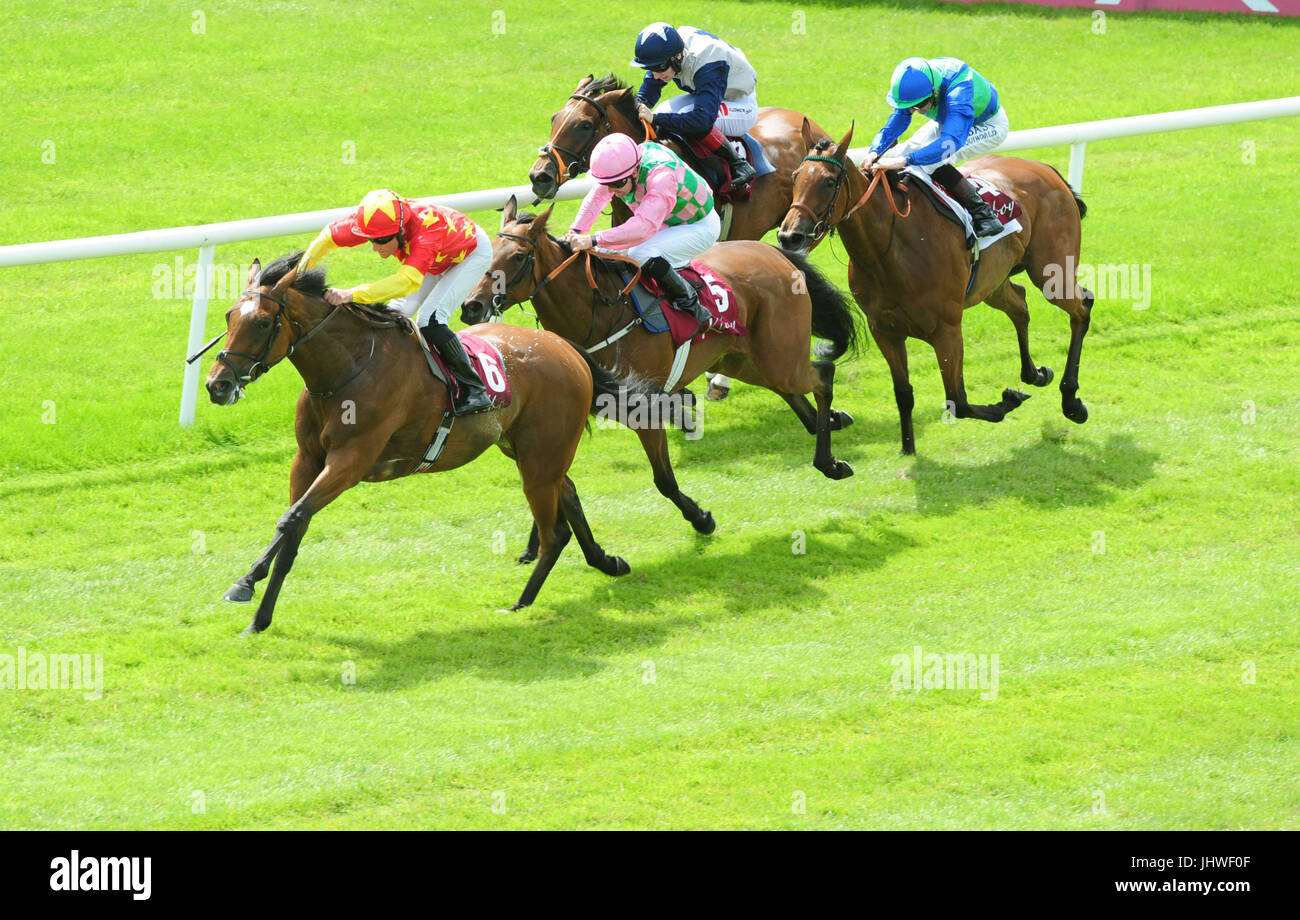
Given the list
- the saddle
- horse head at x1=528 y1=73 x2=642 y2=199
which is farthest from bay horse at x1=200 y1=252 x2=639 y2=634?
the saddle

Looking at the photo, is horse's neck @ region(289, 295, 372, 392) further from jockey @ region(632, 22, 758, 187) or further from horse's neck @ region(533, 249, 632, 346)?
jockey @ region(632, 22, 758, 187)

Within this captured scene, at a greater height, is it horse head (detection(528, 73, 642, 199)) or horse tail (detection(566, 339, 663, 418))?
horse head (detection(528, 73, 642, 199))

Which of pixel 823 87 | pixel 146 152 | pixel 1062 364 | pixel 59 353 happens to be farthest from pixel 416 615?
pixel 823 87

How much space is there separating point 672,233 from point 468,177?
5.89 m

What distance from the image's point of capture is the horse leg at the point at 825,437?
10.2 meters

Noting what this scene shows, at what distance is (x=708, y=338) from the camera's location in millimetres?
9648

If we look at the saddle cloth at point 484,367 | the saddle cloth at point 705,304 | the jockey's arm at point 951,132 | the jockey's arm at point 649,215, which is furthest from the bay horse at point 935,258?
the saddle cloth at point 484,367

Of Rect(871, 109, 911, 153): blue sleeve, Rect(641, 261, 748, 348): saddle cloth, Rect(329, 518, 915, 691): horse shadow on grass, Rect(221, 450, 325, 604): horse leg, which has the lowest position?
Rect(329, 518, 915, 691): horse shadow on grass

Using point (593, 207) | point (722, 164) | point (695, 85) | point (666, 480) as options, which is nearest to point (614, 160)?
point (593, 207)

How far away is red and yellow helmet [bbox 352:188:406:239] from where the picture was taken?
7.86 meters

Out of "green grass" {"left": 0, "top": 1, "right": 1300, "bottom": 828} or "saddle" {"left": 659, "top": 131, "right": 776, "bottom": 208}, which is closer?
"green grass" {"left": 0, "top": 1, "right": 1300, "bottom": 828}

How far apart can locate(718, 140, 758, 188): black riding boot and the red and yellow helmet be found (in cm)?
358

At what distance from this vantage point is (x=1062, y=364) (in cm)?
1205

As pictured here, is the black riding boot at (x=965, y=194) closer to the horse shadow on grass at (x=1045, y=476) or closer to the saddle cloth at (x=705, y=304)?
the horse shadow on grass at (x=1045, y=476)
